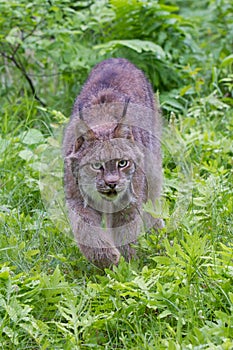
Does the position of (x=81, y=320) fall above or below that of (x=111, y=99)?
below

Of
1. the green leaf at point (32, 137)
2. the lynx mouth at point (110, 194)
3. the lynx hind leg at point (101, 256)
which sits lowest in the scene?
the lynx hind leg at point (101, 256)

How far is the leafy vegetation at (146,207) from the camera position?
3635 mm

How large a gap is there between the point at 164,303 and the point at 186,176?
2.07 m

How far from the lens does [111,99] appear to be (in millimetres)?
4918

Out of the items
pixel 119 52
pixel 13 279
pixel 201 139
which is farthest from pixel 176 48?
pixel 13 279

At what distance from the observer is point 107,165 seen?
423cm

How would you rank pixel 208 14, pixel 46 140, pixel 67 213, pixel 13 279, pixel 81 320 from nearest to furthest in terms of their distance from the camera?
pixel 81 320 < pixel 13 279 < pixel 67 213 < pixel 46 140 < pixel 208 14

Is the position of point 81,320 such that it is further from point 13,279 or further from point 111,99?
point 111,99

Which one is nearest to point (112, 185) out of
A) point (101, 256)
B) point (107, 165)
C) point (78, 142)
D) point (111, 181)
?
point (111, 181)

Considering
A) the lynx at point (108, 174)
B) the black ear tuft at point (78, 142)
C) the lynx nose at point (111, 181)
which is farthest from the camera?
the black ear tuft at point (78, 142)

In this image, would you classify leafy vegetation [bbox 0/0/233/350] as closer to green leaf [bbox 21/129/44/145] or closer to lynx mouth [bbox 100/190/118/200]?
green leaf [bbox 21/129/44/145]

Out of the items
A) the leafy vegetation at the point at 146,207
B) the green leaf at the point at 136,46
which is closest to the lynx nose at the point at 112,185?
the leafy vegetation at the point at 146,207

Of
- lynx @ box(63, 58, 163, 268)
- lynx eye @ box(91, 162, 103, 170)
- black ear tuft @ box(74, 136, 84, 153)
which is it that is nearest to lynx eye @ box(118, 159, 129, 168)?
lynx @ box(63, 58, 163, 268)

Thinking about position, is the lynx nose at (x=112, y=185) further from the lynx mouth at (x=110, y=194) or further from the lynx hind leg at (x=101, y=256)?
the lynx hind leg at (x=101, y=256)
